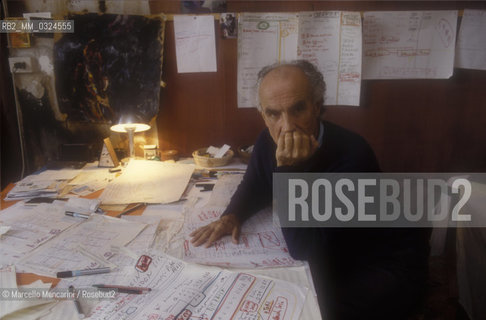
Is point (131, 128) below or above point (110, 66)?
below

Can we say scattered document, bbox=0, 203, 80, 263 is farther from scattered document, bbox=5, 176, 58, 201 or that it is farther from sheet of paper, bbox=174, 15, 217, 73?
sheet of paper, bbox=174, 15, 217, 73

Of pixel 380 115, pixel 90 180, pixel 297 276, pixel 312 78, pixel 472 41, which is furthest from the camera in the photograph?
pixel 380 115

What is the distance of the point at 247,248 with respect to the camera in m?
0.97

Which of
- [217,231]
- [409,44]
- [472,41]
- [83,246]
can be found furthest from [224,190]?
[472,41]

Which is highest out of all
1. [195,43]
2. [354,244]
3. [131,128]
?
[195,43]

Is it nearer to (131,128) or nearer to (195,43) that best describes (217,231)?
(131,128)

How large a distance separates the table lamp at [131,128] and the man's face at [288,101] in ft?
2.72

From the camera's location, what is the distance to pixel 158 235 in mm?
1045

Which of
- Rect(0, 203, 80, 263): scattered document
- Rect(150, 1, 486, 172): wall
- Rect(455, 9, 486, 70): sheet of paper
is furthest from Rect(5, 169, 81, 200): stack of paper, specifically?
Rect(455, 9, 486, 70): sheet of paper

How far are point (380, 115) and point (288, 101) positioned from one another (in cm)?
95

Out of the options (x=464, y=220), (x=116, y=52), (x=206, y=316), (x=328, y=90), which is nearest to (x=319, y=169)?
(x=464, y=220)

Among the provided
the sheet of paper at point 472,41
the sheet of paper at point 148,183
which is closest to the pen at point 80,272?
the sheet of paper at point 148,183

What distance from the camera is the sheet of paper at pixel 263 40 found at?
5.65 ft

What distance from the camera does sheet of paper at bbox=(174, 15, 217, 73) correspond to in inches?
68.3
